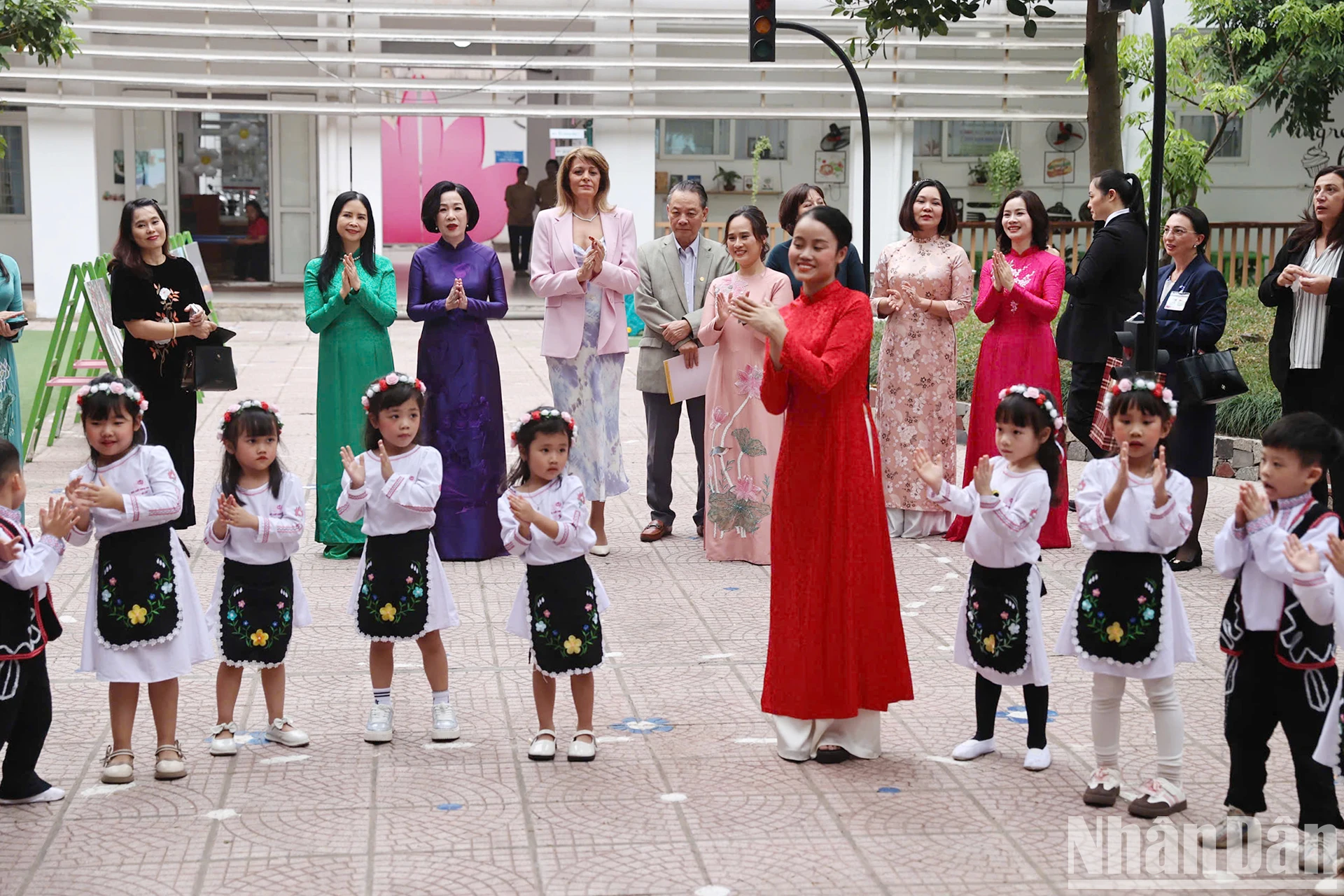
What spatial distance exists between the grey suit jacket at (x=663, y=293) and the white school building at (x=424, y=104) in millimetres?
12026

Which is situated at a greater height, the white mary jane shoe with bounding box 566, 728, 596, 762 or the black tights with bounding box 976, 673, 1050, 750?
the black tights with bounding box 976, 673, 1050, 750

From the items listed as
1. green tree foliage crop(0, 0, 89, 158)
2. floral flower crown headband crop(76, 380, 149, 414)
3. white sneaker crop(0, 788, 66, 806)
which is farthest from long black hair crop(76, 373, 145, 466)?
green tree foliage crop(0, 0, 89, 158)

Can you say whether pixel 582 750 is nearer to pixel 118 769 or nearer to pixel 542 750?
pixel 542 750

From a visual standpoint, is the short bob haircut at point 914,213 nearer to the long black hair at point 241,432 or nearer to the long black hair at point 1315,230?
the long black hair at point 1315,230

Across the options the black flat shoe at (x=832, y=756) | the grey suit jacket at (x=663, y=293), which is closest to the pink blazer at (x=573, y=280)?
the grey suit jacket at (x=663, y=293)

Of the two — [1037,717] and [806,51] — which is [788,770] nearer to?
[1037,717]

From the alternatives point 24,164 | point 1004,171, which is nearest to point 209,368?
point 1004,171

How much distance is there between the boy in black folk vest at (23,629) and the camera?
411 centimetres

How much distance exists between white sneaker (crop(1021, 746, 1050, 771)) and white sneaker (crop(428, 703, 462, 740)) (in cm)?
187

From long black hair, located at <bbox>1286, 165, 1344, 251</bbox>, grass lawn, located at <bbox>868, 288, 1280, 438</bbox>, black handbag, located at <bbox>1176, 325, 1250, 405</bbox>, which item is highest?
long black hair, located at <bbox>1286, 165, 1344, 251</bbox>

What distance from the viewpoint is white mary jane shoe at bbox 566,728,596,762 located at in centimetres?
469

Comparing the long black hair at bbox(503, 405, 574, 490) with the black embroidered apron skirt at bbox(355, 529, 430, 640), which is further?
the black embroidered apron skirt at bbox(355, 529, 430, 640)

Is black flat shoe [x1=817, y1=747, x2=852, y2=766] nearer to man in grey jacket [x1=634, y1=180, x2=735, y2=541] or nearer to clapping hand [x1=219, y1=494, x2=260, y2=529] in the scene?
clapping hand [x1=219, y1=494, x2=260, y2=529]

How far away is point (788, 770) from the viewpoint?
15.3 ft
